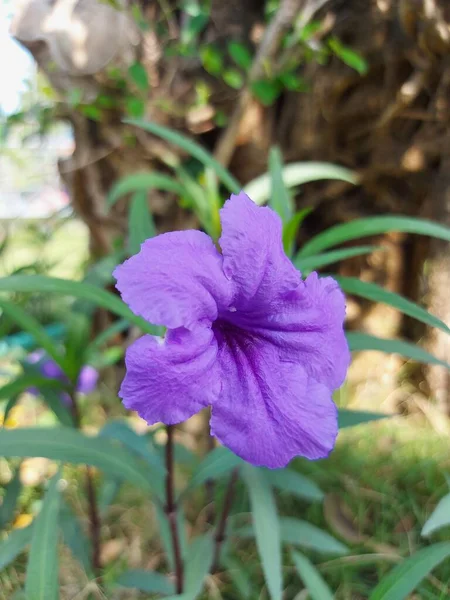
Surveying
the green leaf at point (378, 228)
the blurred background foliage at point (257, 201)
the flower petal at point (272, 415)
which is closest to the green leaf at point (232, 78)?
the blurred background foliage at point (257, 201)

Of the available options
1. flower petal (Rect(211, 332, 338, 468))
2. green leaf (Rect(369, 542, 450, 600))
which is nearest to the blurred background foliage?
green leaf (Rect(369, 542, 450, 600))

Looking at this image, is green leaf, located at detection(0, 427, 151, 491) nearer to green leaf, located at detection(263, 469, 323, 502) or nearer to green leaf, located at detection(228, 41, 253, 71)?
green leaf, located at detection(263, 469, 323, 502)

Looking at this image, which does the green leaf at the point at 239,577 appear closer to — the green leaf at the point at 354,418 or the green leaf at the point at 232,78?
the green leaf at the point at 354,418

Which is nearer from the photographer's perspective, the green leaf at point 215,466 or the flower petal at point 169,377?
the flower petal at point 169,377

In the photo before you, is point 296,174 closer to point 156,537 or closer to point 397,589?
point 397,589

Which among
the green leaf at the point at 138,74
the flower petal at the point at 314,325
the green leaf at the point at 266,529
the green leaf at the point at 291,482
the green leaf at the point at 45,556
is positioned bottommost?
the green leaf at the point at 291,482

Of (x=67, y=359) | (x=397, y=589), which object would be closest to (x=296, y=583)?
(x=397, y=589)

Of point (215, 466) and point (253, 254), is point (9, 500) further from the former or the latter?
point (253, 254)
